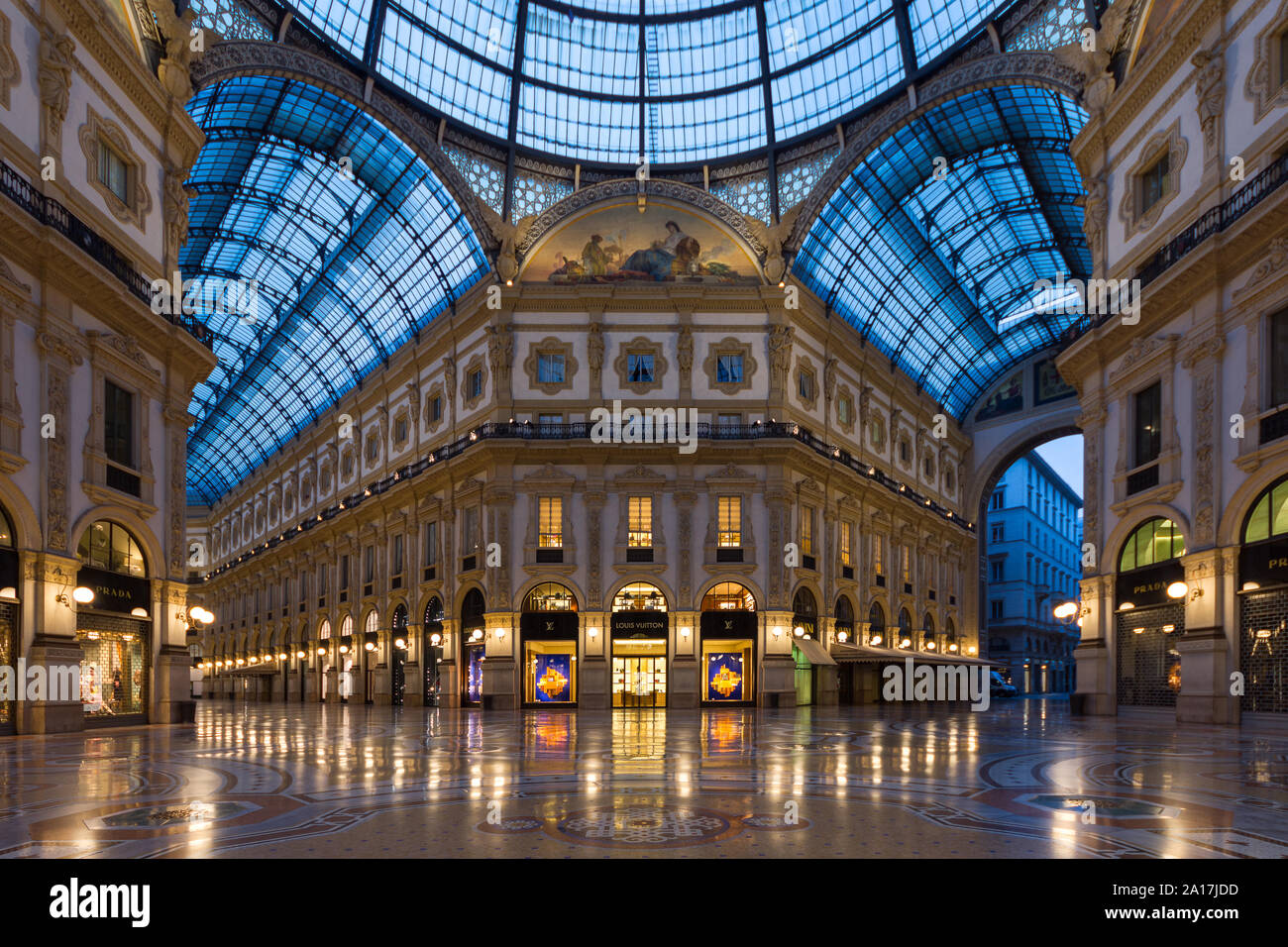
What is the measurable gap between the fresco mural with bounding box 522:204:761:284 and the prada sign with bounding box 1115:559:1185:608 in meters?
23.2

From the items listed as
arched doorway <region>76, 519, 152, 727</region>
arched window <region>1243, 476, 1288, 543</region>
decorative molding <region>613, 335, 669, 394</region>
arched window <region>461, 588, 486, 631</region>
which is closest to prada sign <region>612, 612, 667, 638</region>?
arched window <region>461, 588, 486, 631</region>

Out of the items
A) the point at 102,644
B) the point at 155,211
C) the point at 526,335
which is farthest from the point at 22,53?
the point at 526,335

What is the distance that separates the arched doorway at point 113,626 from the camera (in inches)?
1061

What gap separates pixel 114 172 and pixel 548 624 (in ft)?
84.1

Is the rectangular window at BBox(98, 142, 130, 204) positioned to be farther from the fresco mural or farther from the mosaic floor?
the fresco mural

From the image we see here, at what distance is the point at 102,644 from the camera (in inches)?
1097

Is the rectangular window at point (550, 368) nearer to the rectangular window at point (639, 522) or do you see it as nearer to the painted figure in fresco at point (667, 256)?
the painted figure in fresco at point (667, 256)

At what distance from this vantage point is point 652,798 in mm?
10594

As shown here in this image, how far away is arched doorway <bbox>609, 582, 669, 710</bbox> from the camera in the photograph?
149 feet

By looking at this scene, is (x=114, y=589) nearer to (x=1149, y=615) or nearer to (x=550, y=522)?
(x=550, y=522)

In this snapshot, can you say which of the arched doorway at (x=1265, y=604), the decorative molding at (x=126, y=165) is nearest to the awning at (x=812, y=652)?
the arched doorway at (x=1265, y=604)

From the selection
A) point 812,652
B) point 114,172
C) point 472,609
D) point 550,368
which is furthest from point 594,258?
point 114,172

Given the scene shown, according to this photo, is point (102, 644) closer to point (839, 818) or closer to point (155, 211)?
point (155, 211)

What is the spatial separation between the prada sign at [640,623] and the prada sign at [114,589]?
2106 cm
